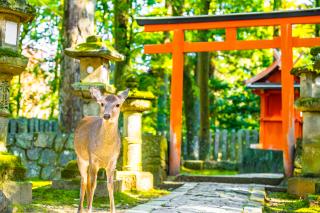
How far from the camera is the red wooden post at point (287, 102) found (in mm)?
11477

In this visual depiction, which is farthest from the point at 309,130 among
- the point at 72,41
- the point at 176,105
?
the point at 72,41

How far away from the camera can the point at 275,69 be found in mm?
18734

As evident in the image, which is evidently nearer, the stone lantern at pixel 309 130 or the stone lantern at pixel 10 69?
the stone lantern at pixel 10 69

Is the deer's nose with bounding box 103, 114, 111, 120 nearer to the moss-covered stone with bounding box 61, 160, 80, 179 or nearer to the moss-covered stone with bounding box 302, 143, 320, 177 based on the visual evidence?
the moss-covered stone with bounding box 61, 160, 80, 179

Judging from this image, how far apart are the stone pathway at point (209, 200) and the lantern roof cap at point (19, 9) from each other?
9.90ft

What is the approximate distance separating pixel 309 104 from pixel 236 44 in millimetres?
3600

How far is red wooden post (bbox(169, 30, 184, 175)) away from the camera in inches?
479

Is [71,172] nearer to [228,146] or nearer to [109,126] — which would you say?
[109,126]

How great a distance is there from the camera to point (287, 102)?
1162 centimetres

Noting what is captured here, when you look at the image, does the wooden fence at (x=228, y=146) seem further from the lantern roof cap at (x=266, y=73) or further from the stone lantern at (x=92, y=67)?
the stone lantern at (x=92, y=67)

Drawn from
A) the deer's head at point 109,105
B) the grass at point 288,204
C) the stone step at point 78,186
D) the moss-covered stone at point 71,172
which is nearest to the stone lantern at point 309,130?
the grass at point 288,204

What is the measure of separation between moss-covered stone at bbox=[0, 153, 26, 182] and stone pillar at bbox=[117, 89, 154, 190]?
313 centimetres

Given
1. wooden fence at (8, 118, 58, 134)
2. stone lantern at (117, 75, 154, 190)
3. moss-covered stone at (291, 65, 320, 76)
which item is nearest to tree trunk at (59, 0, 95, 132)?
stone lantern at (117, 75, 154, 190)

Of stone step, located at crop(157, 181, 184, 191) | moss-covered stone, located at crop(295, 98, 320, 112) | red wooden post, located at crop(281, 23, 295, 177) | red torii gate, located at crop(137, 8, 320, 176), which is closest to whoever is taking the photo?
moss-covered stone, located at crop(295, 98, 320, 112)
